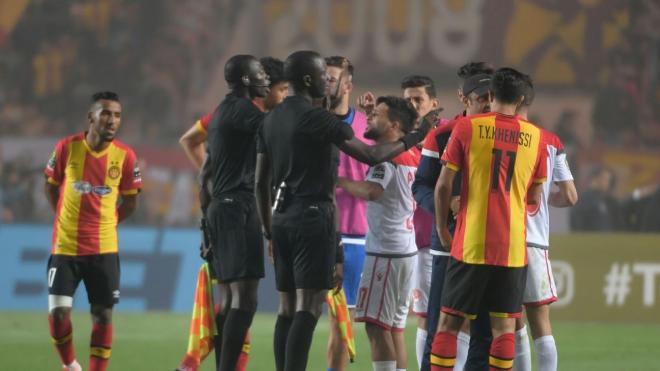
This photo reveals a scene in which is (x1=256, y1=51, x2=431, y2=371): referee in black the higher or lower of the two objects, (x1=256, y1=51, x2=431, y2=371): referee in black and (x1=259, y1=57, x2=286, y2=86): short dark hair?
the lower

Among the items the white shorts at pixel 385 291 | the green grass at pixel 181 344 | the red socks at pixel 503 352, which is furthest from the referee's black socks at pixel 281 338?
the green grass at pixel 181 344

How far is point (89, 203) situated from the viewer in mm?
8719

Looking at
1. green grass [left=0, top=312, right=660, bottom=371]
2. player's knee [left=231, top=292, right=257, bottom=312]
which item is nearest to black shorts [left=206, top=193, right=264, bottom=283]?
player's knee [left=231, top=292, right=257, bottom=312]

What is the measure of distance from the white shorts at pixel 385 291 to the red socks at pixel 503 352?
43.3 inches

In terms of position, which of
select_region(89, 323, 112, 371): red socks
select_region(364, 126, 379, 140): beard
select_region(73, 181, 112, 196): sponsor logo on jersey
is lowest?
select_region(89, 323, 112, 371): red socks

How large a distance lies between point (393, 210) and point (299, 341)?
4.34ft

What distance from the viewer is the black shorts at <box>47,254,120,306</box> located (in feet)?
A: 28.1

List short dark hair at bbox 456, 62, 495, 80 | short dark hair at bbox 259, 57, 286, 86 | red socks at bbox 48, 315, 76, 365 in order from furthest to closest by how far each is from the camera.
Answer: red socks at bbox 48, 315, 76, 365, short dark hair at bbox 259, 57, 286, 86, short dark hair at bbox 456, 62, 495, 80

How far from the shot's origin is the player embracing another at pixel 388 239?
292 inches

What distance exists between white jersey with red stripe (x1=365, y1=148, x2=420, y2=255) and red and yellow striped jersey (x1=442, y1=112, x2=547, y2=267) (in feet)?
4.06

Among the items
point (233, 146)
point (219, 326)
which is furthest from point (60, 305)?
point (233, 146)

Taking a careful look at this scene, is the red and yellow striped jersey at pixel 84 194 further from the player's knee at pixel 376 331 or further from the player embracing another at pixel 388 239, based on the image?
the player's knee at pixel 376 331

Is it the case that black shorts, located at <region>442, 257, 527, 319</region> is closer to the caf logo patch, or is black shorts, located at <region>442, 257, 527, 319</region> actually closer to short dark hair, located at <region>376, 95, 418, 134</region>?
short dark hair, located at <region>376, 95, 418, 134</region>

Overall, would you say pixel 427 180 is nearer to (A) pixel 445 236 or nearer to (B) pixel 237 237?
(A) pixel 445 236
